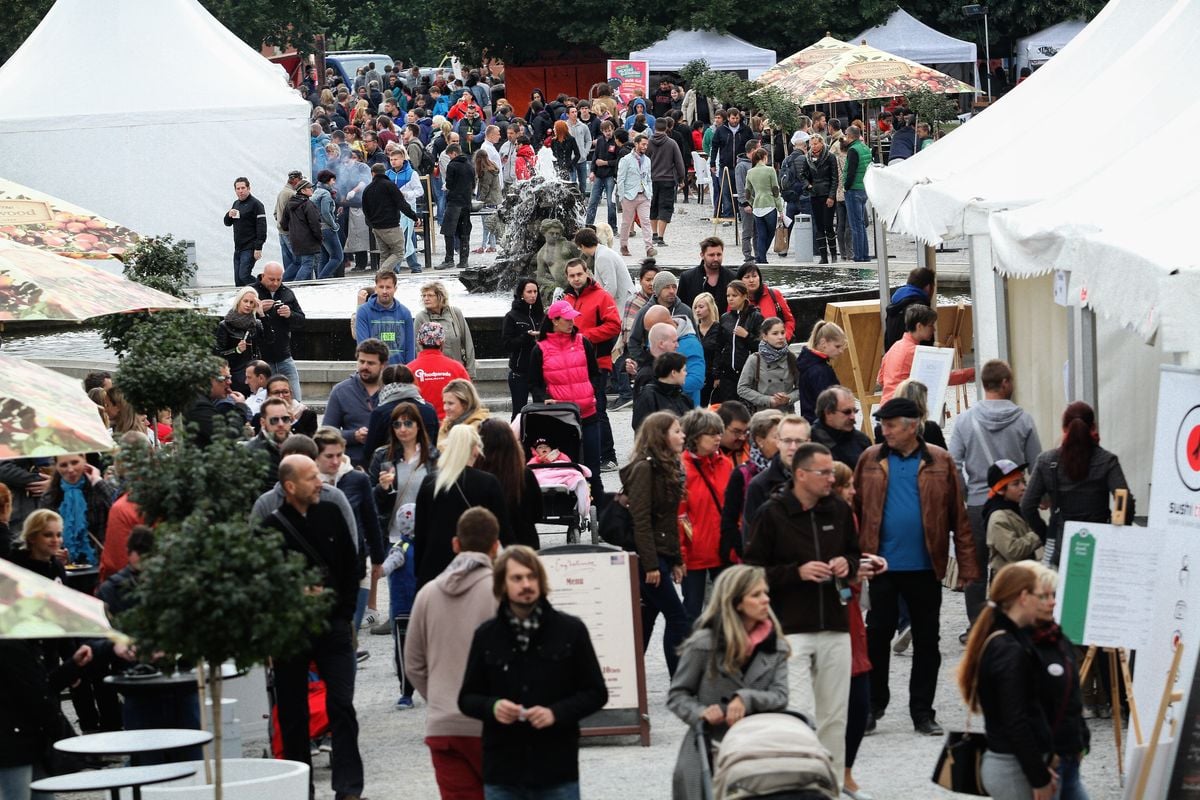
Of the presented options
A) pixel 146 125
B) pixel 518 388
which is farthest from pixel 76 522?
pixel 146 125

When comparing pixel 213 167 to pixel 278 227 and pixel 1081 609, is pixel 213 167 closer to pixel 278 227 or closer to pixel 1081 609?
pixel 278 227

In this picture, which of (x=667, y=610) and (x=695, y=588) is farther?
(x=695, y=588)

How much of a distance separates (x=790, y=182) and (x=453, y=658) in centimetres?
2233

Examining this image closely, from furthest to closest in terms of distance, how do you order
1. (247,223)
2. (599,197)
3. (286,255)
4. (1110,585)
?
1. (599,197)
2. (286,255)
3. (247,223)
4. (1110,585)

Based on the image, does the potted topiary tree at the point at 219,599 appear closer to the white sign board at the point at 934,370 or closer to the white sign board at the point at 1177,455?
the white sign board at the point at 1177,455

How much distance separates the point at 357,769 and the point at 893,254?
75.6 feet

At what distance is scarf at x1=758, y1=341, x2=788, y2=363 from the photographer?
47.3 ft

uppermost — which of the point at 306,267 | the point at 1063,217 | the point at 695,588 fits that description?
the point at 306,267

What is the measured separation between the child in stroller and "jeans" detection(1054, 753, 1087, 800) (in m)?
6.04

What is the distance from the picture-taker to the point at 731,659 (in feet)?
24.9

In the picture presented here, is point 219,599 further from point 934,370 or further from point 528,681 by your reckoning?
point 934,370

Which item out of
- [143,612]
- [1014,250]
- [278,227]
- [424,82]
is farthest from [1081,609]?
[424,82]

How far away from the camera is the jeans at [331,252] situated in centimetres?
2962

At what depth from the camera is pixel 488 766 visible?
7.59m
